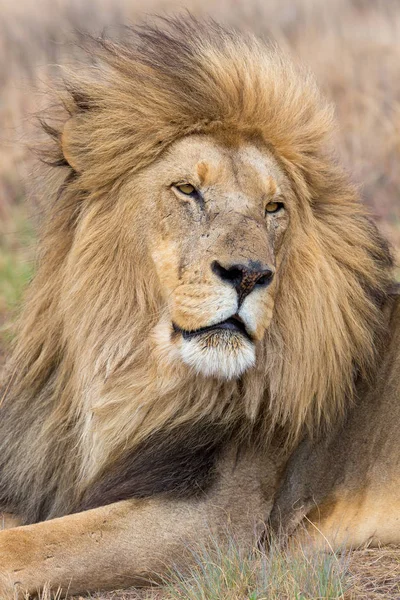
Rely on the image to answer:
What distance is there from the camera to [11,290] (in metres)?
7.92

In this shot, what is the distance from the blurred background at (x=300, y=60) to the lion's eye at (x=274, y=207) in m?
3.81

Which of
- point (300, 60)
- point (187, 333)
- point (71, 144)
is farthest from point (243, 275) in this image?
point (300, 60)

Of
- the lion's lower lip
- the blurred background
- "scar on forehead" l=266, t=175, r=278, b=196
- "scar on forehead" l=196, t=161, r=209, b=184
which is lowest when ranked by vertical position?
the lion's lower lip

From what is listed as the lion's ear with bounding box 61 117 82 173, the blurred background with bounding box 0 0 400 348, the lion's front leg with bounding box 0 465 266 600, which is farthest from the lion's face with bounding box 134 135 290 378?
the blurred background with bounding box 0 0 400 348

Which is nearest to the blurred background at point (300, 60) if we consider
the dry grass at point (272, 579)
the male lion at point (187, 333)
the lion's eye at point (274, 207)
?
the male lion at point (187, 333)

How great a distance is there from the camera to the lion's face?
131 inches

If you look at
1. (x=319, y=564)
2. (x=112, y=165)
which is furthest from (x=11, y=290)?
(x=319, y=564)

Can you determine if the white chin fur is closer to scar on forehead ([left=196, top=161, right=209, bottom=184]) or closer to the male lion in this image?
the male lion

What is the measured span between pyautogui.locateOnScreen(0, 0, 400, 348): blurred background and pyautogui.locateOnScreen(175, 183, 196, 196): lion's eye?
3.86 meters

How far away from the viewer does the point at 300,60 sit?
10445 mm

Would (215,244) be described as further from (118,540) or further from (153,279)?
(118,540)

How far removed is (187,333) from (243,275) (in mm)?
292

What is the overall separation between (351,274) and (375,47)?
787 centimetres

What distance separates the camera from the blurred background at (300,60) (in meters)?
9.42
